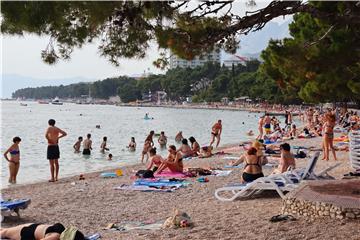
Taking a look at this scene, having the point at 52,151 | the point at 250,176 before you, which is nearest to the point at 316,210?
the point at 250,176

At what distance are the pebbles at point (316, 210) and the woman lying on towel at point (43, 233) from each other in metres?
2.56

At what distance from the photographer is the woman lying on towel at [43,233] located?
13.9 ft

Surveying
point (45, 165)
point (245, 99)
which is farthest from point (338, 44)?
point (245, 99)

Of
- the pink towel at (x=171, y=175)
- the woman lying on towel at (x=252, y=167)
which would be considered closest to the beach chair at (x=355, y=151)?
the woman lying on towel at (x=252, y=167)

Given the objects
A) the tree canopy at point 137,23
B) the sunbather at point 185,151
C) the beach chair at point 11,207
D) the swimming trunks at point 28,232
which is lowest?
the sunbather at point 185,151

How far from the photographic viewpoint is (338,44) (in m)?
7.64

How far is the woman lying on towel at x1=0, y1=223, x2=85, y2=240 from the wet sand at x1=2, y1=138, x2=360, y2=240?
1.24 m

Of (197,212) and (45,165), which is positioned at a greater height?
(197,212)

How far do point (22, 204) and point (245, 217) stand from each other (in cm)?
309

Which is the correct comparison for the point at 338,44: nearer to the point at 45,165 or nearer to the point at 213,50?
the point at 213,50

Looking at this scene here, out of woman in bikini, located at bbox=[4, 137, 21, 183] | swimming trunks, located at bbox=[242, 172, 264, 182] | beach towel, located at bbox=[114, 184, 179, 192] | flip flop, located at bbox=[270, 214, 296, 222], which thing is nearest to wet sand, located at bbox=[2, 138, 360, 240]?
flip flop, located at bbox=[270, 214, 296, 222]

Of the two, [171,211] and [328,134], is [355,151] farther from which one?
[171,211]

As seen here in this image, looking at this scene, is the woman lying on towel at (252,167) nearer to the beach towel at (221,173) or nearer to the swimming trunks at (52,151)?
the beach towel at (221,173)

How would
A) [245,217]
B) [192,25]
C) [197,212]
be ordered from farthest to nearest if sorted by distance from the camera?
[197,212], [245,217], [192,25]
